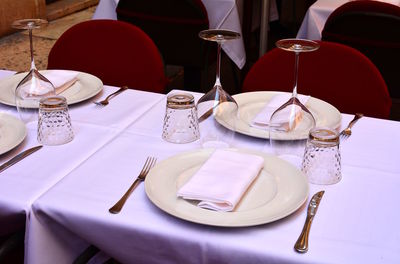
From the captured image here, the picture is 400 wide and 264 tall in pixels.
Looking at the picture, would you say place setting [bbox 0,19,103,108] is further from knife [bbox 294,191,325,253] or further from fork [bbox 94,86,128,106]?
knife [bbox 294,191,325,253]

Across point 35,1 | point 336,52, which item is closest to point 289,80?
point 336,52

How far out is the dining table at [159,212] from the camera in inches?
37.8

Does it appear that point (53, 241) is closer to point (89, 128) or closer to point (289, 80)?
point (89, 128)

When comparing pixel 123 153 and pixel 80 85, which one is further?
pixel 80 85

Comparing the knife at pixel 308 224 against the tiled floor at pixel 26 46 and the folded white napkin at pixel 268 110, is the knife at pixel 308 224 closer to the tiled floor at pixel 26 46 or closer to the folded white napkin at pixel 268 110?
the folded white napkin at pixel 268 110

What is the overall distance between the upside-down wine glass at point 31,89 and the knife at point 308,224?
0.74 meters

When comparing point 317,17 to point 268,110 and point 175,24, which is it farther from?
point 268,110

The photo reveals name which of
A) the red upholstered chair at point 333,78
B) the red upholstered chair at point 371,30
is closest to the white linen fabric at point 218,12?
the red upholstered chair at point 371,30

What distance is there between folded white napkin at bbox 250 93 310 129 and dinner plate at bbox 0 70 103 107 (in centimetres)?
46

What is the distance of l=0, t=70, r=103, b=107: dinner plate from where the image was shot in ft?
5.09

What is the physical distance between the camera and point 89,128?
55.6 inches

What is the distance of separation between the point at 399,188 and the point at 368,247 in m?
0.24

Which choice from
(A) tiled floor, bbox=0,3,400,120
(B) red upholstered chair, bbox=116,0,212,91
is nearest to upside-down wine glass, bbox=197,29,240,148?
(B) red upholstered chair, bbox=116,0,212,91

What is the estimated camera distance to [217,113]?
1.40m
